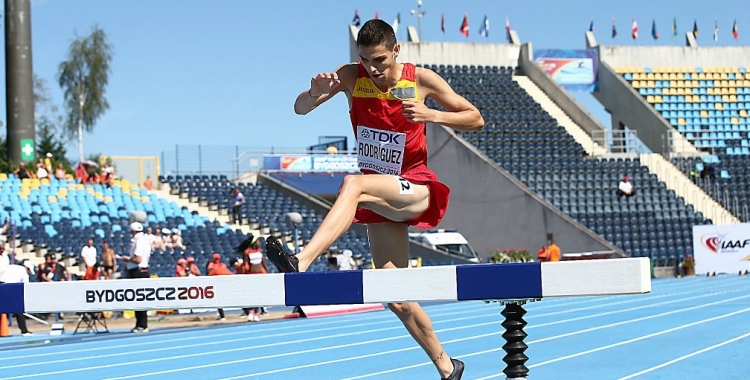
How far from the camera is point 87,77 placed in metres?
51.1

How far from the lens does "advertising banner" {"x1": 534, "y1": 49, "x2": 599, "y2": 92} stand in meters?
39.8

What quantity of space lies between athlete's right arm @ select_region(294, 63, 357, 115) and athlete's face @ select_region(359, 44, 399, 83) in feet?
0.53

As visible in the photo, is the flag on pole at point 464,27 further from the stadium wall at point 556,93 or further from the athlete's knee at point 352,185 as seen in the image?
the athlete's knee at point 352,185

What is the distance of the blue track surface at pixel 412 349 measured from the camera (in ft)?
26.5

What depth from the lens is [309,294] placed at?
4.10 meters

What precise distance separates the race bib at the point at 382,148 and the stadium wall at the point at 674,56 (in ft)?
119

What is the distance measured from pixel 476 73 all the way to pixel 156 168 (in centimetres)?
1209

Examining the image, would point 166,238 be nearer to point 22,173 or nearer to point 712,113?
point 22,173

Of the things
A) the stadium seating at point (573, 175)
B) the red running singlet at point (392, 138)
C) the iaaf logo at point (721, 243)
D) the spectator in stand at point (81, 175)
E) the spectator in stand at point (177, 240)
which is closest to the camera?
the red running singlet at point (392, 138)

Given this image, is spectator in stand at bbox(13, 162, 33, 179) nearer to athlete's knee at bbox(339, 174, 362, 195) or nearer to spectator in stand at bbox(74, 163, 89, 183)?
spectator in stand at bbox(74, 163, 89, 183)

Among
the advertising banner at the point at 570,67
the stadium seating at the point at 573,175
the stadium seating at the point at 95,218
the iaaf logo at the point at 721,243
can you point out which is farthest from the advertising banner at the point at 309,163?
the iaaf logo at the point at 721,243

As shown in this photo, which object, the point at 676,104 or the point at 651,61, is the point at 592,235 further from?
the point at 651,61

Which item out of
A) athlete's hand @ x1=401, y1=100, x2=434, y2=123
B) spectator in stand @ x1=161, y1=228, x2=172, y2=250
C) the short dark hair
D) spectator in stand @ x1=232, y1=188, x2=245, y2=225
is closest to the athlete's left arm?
athlete's hand @ x1=401, y1=100, x2=434, y2=123

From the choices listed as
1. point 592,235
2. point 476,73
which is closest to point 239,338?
point 592,235
